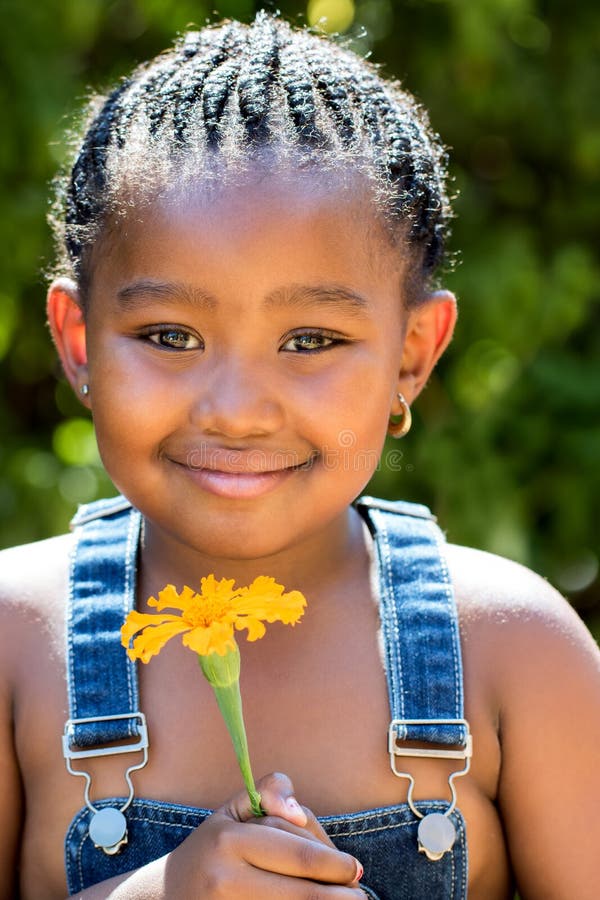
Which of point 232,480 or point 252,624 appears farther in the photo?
point 232,480

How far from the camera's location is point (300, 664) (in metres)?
1.58

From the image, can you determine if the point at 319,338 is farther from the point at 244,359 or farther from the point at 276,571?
the point at 276,571

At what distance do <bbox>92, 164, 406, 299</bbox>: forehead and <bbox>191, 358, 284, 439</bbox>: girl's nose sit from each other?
4.4 inches

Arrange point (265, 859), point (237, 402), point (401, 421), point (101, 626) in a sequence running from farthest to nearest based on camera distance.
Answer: point (401, 421), point (101, 626), point (237, 402), point (265, 859)

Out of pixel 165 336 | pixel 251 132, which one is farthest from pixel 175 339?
pixel 251 132

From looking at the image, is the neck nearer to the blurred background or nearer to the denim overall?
the denim overall

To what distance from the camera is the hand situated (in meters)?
1.25

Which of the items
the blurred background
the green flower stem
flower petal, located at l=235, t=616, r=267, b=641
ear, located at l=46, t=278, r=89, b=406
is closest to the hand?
the green flower stem

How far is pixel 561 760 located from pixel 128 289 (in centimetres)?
78

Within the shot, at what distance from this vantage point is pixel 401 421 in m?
Result: 1.71

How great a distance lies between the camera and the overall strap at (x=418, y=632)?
1.52 meters

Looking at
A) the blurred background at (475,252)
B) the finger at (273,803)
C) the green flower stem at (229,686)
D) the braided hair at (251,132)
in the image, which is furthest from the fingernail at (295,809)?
the blurred background at (475,252)

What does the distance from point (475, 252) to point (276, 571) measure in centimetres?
135

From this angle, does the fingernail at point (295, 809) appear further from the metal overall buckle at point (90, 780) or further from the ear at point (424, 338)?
the ear at point (424, 338)
